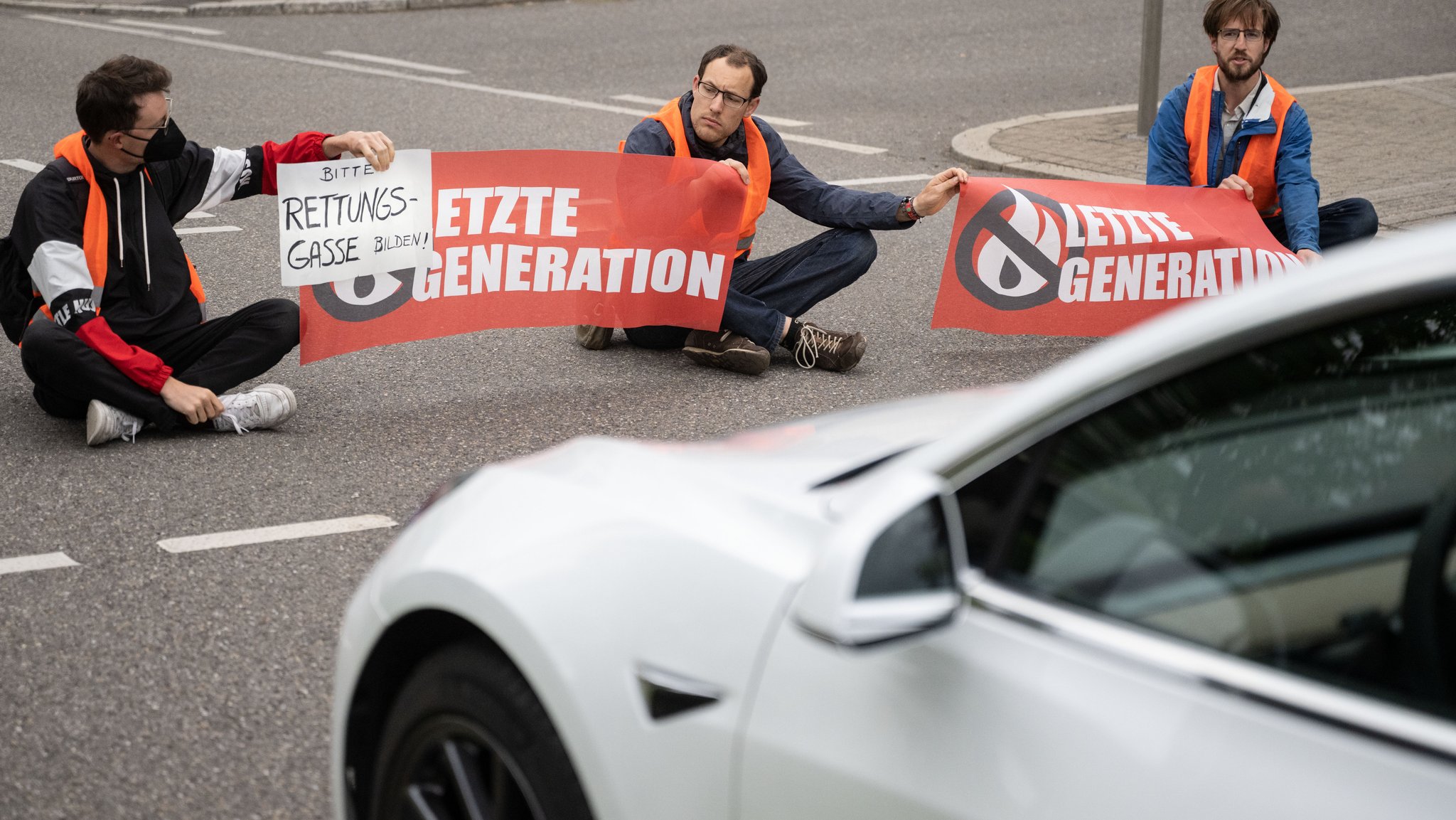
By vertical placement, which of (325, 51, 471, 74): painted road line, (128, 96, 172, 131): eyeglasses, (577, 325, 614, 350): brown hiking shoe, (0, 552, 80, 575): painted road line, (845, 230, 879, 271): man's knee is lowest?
(0, 552, 80, 575): painted road line

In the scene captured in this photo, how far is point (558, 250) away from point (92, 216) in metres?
1.76

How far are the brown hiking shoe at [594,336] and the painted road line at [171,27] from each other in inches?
494

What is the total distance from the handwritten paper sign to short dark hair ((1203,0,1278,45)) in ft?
10.4

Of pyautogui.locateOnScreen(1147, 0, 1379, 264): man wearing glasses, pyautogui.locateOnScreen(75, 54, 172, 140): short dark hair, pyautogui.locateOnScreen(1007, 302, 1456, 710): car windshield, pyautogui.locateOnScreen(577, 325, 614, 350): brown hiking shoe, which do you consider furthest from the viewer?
pyautogui.locateOnScreen(577, 325, 614, 350): brown hiking shoe

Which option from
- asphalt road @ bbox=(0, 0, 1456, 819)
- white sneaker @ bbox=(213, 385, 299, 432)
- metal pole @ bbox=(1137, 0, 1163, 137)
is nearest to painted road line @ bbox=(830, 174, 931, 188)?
asphalt road @ bbox=(0, 0, 1456, 819)

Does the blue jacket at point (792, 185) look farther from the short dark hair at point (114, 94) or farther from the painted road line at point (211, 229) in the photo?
the painted road line at point (211, 229)

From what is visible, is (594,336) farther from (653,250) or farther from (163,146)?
(163,146)

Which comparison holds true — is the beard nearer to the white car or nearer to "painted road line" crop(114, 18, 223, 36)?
the white car

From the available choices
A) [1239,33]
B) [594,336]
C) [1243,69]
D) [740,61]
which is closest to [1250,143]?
[1243,69]

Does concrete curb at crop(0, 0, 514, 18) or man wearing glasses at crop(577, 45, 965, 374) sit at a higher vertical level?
concrete curb at crop(0, 0, 514, 18)

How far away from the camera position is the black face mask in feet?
17.1

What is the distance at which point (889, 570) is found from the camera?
5.41 ft

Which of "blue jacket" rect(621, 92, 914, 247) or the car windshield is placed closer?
the car windshield

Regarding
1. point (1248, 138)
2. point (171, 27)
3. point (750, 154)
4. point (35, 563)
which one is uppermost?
point (171, 27)
